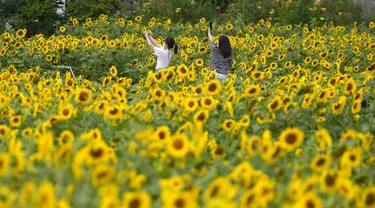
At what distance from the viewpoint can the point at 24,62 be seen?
10828 millimetres

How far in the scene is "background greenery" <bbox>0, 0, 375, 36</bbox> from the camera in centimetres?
1625

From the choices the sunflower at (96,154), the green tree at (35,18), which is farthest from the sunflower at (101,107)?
the green tree at (35,18)

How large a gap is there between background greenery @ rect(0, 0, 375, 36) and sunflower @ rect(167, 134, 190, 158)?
472 inches

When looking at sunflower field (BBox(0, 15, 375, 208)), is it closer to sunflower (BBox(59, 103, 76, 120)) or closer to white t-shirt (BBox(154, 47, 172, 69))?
sunflower (BBox(59, 103, 76, 120))

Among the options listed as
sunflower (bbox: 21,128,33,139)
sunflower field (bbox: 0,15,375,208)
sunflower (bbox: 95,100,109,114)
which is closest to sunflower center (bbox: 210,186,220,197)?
sunflower field (bbox: 0,15,375,208)

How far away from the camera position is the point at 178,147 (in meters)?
3.77

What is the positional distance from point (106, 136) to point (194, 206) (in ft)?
6.36

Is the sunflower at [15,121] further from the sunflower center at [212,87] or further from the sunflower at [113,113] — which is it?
the sunflower center at [212,87]

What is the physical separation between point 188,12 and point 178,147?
13.7m

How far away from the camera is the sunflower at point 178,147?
374 cm

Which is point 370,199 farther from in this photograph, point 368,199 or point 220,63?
point 220,63

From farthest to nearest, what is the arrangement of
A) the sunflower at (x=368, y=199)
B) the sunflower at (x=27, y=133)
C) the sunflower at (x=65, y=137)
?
the sunflower at (x=27, y=133), the sunflower at (x=65, y=137), the sunflower at (x=368, y=199)

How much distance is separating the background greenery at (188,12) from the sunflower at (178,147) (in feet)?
39.3

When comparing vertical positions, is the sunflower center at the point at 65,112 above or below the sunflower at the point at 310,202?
below
